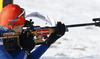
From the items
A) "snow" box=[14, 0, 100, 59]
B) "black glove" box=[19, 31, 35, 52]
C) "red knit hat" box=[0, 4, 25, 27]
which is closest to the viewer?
"red knit hat" box=[0, 4, 25, 27]

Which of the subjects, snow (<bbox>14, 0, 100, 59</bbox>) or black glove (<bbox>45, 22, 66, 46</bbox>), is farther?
snow (<bbox>14, 0, 100, 59</bbox>)

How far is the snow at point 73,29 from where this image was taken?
506cm

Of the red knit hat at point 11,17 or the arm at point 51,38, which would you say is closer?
the red knit hat at point 11,17

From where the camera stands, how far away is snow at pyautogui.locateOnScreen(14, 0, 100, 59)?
5.06 metres

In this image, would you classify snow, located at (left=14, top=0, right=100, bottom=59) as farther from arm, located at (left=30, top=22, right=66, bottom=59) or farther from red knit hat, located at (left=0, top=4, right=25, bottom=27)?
red knit hat, located at (left=0, top=4, right=25, bottom=27)

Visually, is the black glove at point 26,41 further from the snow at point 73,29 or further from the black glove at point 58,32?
the snow at point 73,29

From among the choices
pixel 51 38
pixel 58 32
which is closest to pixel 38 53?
pixel 51 38

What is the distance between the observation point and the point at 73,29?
22.0 feet

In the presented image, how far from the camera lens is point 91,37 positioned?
20.4 feet

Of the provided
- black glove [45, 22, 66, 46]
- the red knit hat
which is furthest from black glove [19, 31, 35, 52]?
black glove [45, 22, 66, 46]

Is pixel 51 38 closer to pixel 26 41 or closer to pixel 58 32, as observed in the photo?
pixel 58 32

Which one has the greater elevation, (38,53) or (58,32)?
(58,32)

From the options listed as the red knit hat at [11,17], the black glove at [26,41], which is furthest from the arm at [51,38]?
the red knit hat at [11,17]

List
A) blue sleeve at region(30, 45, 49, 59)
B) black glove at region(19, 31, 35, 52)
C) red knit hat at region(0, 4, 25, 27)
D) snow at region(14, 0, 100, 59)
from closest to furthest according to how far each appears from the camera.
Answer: red knit hat at region(0, 4, 25, 27) → black glove at region(19, 31, 35, 52) → blue sleeve at region(30, 45, 49, 59) → snow at region(14, 0, 100, 59)
